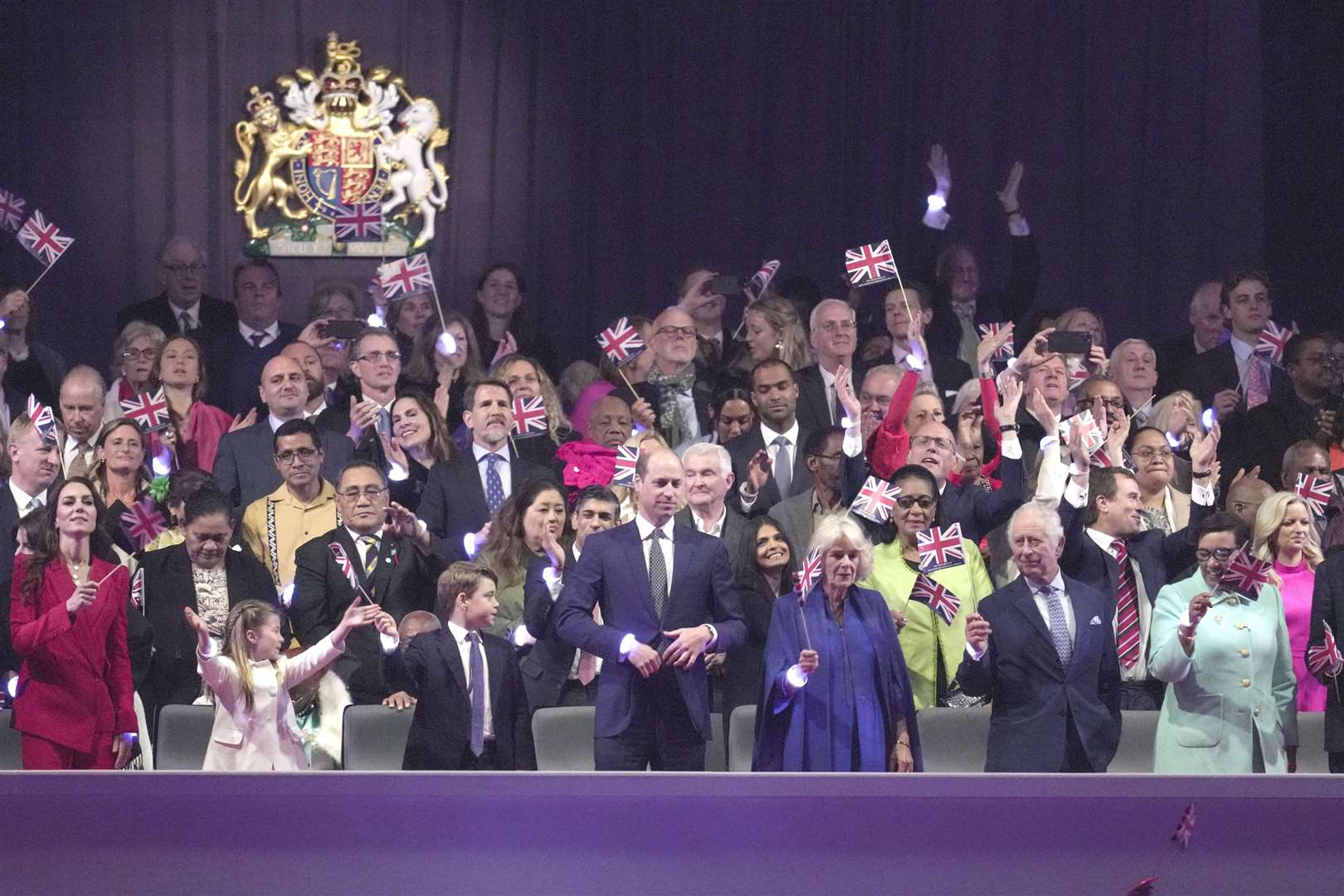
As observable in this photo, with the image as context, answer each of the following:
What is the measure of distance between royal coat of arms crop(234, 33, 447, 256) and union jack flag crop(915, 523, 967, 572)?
4723 mm

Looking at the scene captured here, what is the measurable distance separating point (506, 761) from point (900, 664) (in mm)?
1172

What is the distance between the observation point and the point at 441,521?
7.35 meters

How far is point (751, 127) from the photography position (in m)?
10.9

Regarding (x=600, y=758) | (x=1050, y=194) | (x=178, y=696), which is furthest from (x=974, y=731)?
(x=1050, y=194)

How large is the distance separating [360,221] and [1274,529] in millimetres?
5322

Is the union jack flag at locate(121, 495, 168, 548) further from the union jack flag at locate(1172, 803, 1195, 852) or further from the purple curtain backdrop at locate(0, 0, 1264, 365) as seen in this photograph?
the union jack flag at locate(1172, 803, 1195, 852)

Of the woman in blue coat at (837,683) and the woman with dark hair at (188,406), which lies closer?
the woman in blue coat at (837,683)

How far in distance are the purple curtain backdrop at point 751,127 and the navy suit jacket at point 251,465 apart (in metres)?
3.08

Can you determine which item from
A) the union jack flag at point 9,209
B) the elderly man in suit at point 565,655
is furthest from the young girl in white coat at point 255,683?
the union jack flag at point 9,209

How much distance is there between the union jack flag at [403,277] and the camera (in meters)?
8.46

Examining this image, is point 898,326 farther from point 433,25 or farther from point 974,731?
point 433,25

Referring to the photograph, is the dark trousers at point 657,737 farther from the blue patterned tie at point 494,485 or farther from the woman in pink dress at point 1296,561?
the woman in pink dress at point 1296,561

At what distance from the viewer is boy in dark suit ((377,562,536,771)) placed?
20.6ft

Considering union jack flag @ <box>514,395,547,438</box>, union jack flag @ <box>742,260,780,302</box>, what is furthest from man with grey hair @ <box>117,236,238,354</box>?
union jack flag @ <box>742,260,780,302</box>
